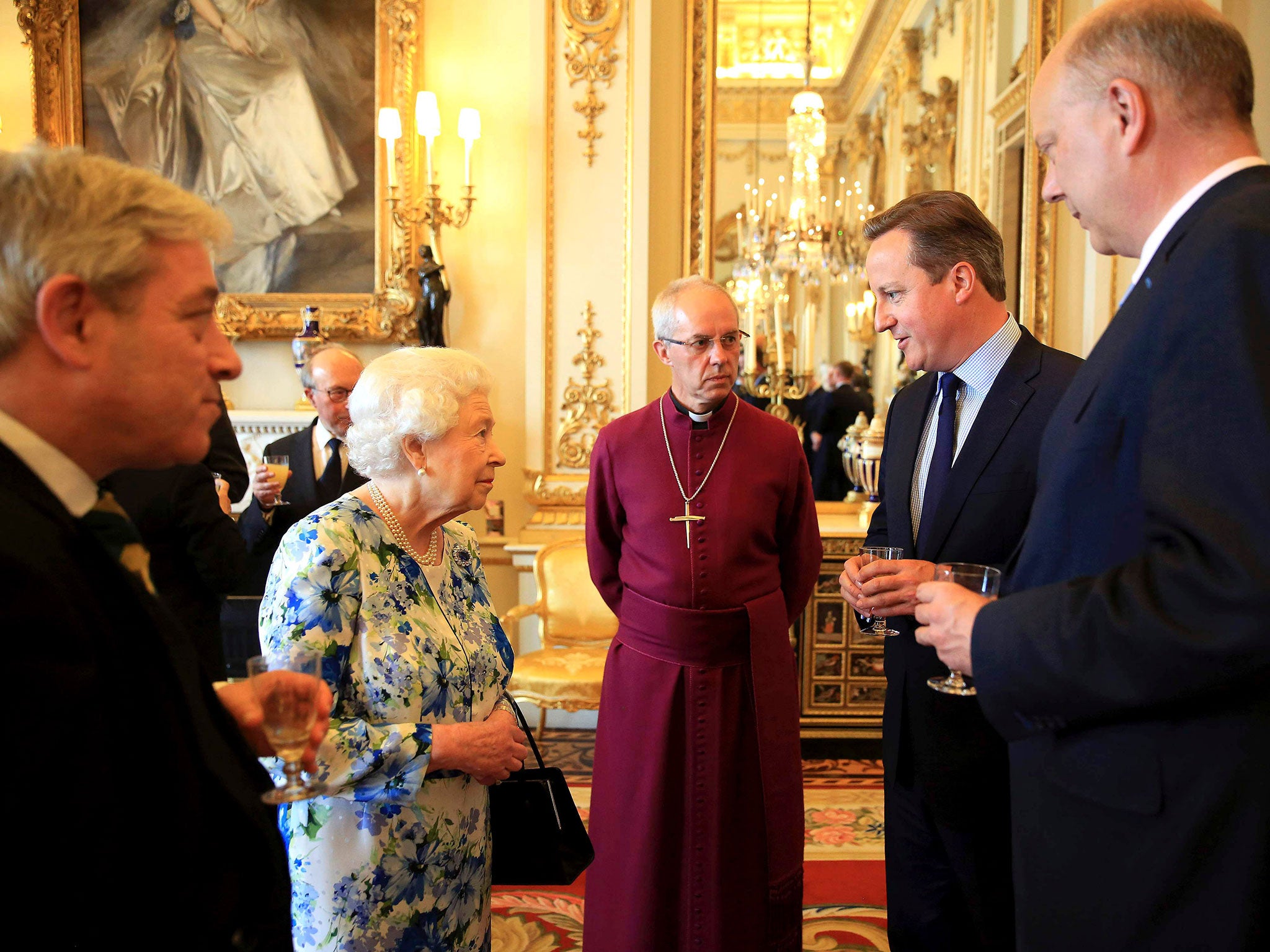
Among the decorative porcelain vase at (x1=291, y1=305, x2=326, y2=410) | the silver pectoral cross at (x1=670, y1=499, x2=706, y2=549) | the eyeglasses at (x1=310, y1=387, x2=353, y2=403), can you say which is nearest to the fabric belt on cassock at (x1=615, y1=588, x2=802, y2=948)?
the silver pectoral cross at (x1=670, y1=499, x2=706, y2=549)

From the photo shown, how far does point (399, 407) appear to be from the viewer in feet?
6.39

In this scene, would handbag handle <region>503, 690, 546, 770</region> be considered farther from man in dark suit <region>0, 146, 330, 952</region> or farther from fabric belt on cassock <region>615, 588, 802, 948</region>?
man in dark suit <region>0, 146, 330, 952</region>

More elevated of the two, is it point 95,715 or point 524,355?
point 524,355

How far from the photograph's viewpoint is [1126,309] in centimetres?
133

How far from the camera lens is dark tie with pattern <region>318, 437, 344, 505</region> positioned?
3.67 metres

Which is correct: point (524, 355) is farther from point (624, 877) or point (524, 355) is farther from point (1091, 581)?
point (1091, 581)

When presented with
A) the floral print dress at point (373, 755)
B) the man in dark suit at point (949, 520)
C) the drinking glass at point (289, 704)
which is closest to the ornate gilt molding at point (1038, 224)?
the man in dark suit at point (949, 520)

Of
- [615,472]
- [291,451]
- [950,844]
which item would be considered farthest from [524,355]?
[950,844]

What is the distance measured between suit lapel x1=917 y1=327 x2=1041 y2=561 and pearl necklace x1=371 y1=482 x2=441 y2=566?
1115mm

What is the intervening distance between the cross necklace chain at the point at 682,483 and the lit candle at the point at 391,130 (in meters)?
2.86

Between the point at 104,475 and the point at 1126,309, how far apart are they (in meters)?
1.33

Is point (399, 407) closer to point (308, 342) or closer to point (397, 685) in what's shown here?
point (397, 685)

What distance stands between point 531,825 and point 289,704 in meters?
0.84

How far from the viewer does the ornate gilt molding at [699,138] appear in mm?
5172
